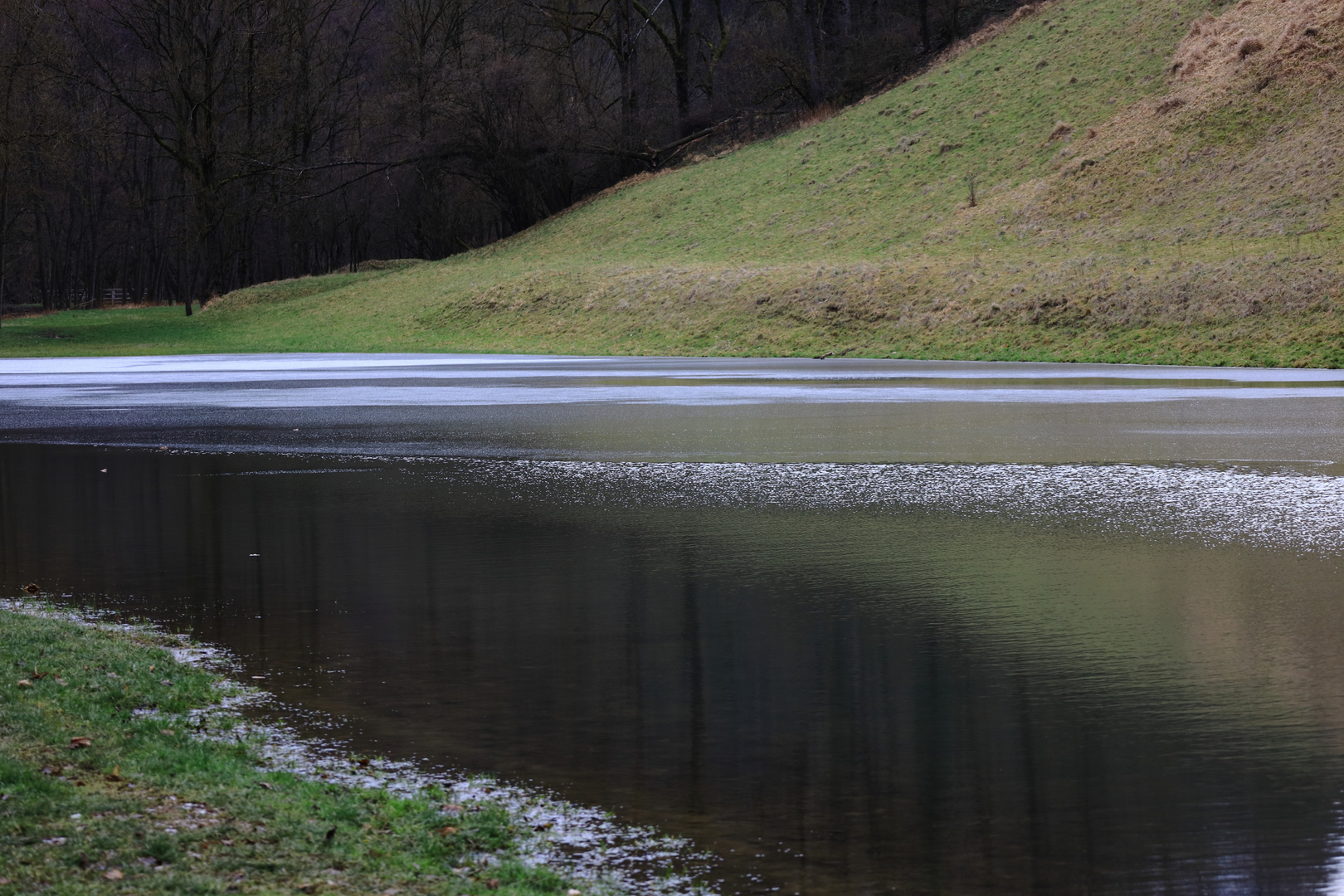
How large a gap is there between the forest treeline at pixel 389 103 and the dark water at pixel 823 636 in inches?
1828

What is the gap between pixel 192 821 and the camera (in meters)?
4.78

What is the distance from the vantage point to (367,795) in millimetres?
5254

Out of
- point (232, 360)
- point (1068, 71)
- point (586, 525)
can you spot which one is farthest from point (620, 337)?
point (586, 525)

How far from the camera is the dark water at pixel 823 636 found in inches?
200

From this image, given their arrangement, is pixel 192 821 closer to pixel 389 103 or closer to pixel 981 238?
pixel 981 238

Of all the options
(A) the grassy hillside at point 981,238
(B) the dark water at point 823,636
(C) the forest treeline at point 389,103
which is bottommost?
(B) the dark water at point 823,636

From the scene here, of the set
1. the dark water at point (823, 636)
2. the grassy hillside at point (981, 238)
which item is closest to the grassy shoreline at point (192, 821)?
the dark water at point (823, 636)

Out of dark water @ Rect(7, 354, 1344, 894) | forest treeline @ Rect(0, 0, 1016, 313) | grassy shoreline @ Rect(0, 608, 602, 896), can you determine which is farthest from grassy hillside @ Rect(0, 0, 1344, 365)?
grassy shoreline @ Rect(0, 608, 602, 896)

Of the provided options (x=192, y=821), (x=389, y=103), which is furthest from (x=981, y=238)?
(x=192, y=821)

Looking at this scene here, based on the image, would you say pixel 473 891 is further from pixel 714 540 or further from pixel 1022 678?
pixel 714 540

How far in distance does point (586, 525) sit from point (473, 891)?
7172 millimetres

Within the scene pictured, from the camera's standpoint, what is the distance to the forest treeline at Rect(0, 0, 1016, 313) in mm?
59156

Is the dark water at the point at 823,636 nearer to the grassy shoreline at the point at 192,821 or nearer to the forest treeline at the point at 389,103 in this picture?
the grassy shoreline at the point at 192,821

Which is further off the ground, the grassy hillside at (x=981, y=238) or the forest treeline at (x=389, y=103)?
the forest treeline at (x=389, y=103)
